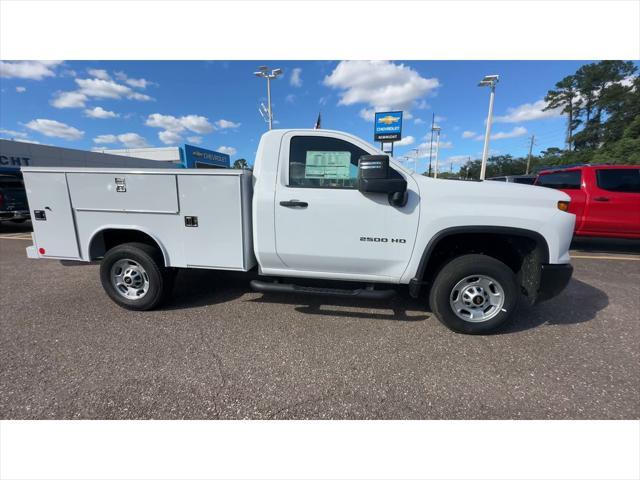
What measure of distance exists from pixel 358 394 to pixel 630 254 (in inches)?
310

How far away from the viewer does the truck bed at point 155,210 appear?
307 centimetres

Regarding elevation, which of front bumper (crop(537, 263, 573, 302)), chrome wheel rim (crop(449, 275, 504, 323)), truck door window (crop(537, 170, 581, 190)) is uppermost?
truck door window (crop(537, 170, 581, 190))

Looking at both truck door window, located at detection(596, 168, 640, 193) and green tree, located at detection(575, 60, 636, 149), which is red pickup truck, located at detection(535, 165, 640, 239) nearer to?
truck door window, located at detection(596, 168, 640, 193)

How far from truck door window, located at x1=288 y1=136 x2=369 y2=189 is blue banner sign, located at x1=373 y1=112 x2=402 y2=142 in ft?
46.8

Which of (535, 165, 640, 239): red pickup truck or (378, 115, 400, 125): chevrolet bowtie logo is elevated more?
(378, 115, 400, 125): chevrolet bowtie logo

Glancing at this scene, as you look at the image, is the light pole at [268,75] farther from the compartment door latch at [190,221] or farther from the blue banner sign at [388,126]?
the compartment door latch at [190,221]

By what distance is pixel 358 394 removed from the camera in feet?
7.23

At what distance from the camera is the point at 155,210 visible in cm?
319

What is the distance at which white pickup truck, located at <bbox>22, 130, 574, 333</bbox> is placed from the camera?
2828mm

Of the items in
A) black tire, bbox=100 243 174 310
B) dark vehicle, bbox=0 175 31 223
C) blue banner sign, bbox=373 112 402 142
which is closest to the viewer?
black tire, bbox=100 243 174 310

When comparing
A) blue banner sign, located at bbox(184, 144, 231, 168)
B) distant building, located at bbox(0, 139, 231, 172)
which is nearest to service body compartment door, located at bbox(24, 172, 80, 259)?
blue banner sign, located at bbox(184, 144, 231, 168)

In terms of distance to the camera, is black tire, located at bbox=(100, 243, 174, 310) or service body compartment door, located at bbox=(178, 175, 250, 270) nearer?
service body compartment door, located at bbox=(178, 175, 250, 270)

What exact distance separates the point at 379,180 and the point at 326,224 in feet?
2.31

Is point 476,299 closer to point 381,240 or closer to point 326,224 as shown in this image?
point 381,240
